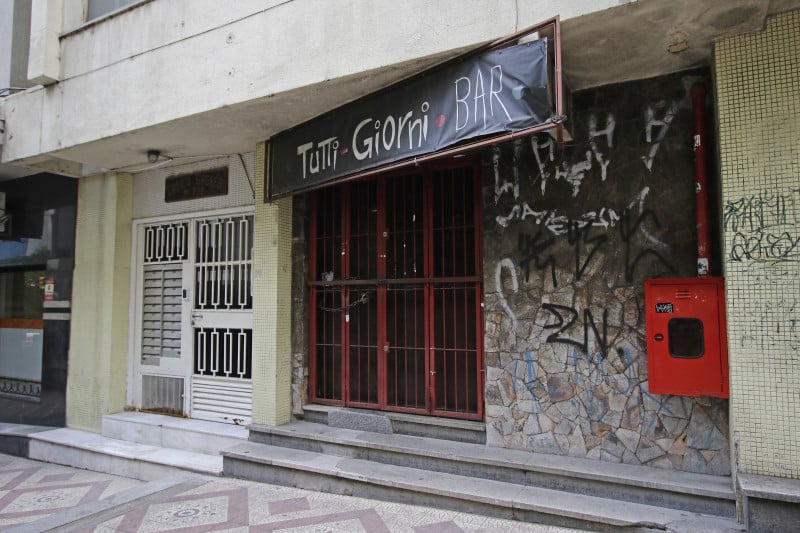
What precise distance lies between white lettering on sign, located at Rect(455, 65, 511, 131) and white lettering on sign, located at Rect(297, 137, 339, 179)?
1.45 m

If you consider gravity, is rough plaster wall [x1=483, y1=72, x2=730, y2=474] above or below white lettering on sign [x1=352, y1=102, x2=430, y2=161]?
below

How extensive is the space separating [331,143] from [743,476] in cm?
441

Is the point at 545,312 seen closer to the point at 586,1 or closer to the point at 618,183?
the point at 618,183

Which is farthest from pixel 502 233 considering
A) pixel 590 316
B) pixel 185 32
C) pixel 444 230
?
pixel 185 32

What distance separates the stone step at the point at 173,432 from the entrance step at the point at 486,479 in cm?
65

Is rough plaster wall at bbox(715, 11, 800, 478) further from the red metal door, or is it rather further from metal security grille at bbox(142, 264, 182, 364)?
metal security grille at bbox(142, 264, 182, 364)

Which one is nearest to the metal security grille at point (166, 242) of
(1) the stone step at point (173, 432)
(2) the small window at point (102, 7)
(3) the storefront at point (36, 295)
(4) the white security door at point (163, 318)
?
(4) the white security door at point (163, 318)

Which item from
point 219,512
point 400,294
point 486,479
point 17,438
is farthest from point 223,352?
point 486,479

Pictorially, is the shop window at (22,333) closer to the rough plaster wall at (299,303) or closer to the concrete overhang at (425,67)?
the concrete overhang at (425,67)

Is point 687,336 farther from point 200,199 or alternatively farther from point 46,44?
point 46,44

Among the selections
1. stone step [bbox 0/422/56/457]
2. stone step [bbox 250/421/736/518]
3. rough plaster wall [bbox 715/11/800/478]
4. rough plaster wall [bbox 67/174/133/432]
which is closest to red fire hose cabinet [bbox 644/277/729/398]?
rough plaster wall [bbox 715/11/800/478]

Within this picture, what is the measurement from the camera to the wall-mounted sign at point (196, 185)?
7055 millimetres

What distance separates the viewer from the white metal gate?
6809mm

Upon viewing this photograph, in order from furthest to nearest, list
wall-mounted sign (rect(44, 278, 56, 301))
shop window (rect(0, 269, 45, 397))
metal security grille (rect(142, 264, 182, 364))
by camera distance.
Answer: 1. shop window (rect(0, 269, 45, 397))
2. wall-mounted sign (rect(44, 278, 56, 301))
3. metal security grille (rect(142, 264, 182, 364))
